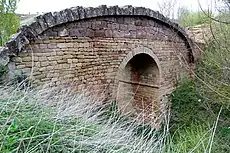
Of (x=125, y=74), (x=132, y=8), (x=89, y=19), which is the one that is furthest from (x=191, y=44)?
(x=89, y=19)

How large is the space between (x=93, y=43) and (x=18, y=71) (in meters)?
1.94

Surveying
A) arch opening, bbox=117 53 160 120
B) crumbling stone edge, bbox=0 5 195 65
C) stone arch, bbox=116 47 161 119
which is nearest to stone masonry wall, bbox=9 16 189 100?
crumbling stone edge, bbox=0 5 195 65

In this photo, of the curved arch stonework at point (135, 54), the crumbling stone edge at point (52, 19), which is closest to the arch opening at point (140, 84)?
the curved arch stonework at point (135, 54)

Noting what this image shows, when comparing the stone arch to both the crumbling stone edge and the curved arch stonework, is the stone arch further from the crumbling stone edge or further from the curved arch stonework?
the crumbling stone edge

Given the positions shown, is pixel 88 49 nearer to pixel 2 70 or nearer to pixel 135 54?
pixel 135 54

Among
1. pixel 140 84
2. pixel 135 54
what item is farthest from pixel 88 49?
pixel 140 84

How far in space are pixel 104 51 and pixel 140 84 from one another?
311 cm

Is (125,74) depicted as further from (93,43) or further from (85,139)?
(85,139)

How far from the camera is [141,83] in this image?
30.9 ft

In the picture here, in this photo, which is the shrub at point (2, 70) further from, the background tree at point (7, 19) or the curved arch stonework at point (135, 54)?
the background tree at point (7, 19)

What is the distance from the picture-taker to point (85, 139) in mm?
2916


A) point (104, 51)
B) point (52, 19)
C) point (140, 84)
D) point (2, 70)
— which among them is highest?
point (52, 19)

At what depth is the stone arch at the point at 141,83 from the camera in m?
8.81

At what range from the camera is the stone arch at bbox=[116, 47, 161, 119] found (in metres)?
8.81
